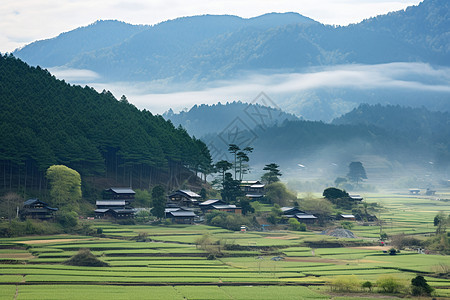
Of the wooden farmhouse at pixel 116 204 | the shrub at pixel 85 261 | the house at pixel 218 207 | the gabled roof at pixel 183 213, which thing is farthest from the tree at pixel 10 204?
the house at pixel 218 207

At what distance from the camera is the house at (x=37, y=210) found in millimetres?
89750

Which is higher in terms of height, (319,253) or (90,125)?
(90,125)

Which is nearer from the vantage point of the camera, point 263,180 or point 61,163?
point 61,163

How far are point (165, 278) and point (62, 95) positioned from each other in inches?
3046

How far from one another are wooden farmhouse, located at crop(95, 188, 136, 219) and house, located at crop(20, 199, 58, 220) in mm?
9789

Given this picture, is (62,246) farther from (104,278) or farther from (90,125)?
(90,125)

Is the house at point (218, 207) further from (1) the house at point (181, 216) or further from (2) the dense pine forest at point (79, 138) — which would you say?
(2) the dense pine forest at point (79, 138)

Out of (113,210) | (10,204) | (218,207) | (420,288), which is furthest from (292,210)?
(420,288)

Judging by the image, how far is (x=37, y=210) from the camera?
9038 centimetres

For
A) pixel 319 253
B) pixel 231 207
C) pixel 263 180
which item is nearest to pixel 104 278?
pixel 319 253

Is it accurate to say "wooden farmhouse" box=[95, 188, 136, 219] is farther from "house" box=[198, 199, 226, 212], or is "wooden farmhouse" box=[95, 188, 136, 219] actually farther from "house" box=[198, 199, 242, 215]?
"house" box=[198, 199, 242, 215]

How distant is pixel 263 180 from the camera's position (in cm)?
13225

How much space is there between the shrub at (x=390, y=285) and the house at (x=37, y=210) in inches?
1999

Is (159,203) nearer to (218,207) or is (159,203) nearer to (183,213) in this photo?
(183,213)
